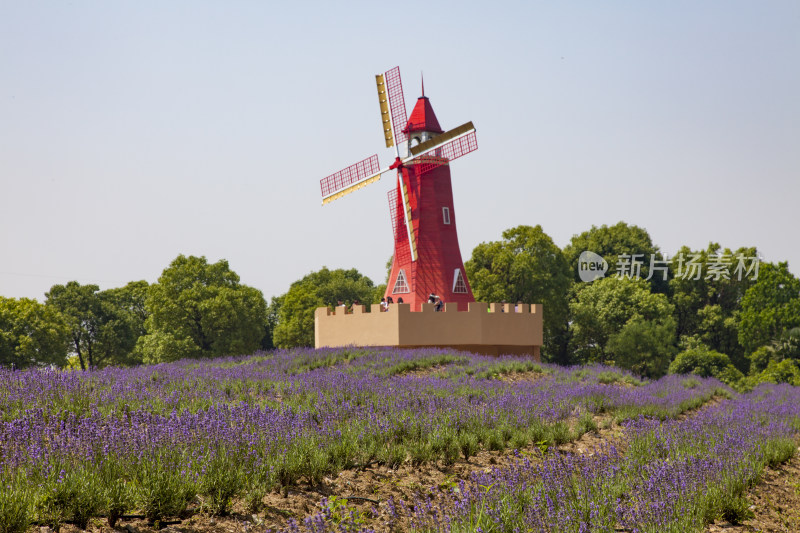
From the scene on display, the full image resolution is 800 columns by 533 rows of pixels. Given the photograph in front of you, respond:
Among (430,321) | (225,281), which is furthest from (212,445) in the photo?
(225,281)

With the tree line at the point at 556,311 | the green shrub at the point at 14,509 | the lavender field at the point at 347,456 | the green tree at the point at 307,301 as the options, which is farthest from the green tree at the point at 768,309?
the green shrub at the point at 14,509

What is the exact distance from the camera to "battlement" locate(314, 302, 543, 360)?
2352 centimetres

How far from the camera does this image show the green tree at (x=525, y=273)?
3875 centimetres

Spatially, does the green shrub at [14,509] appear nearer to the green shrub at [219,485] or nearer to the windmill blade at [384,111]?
the green shrub at [219,485]

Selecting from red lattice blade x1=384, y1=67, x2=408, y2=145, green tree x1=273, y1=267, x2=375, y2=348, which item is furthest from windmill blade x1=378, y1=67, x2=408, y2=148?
green tree x1=273, y1=267, x2=375, y2=348

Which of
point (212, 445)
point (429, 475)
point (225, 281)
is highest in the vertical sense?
point (225, 281)

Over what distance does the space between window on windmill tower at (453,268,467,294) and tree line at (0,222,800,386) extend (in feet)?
37.2

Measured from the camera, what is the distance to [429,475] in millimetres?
7230

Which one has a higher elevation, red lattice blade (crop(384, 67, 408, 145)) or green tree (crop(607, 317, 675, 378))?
red lattice blade (crop(384, 67, 408, 145))

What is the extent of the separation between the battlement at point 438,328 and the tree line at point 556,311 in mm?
12154

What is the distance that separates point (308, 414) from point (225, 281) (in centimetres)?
3440

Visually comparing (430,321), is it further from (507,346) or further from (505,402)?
(505,402)

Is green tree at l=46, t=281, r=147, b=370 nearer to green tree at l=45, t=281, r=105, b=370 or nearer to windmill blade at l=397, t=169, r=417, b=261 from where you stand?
green tree at l=45, t=281, r=105, b=370

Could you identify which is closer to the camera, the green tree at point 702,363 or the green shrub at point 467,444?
the green shrub at point 467,444
